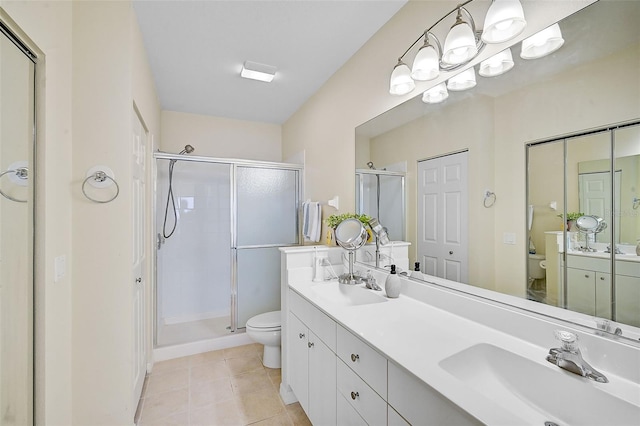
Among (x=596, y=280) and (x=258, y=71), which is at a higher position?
(x=258, y=71)

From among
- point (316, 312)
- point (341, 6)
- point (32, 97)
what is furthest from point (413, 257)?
point (32, 97)

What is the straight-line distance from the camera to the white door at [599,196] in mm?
864

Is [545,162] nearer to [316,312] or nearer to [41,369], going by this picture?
[316,312]

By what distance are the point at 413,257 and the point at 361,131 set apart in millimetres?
974

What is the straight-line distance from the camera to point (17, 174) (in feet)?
3.56

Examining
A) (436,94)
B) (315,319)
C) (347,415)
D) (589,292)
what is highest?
(436,94)

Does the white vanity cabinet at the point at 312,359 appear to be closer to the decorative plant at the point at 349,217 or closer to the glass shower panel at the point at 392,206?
the decorative plant at the point at 349,217

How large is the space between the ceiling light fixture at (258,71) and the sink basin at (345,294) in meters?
1.80

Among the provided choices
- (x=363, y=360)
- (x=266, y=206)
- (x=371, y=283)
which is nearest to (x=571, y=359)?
(x=363, y=360)

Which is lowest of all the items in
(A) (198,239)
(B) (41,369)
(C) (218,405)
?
(C) (218,405)

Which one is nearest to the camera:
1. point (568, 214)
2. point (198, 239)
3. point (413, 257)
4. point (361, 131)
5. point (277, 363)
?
point (568, 214)

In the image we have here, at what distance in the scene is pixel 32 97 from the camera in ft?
3.90

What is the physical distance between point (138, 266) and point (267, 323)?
3.48ft

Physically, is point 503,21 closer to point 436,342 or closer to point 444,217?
point 444,217
